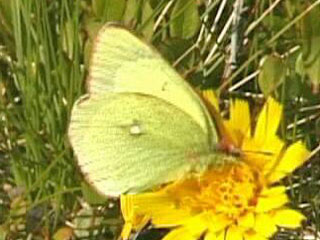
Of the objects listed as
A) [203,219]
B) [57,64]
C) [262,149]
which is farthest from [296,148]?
[57,64]

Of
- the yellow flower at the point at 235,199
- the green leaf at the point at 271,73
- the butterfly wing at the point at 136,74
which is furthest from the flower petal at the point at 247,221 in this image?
the green leaf at the point at 271,73

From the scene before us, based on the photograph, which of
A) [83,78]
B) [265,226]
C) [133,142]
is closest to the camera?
[265,226]

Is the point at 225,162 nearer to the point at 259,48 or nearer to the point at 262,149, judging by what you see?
the point at 262,149

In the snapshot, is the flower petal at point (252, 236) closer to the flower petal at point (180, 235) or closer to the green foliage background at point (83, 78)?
the flower petal at point (180, 235)

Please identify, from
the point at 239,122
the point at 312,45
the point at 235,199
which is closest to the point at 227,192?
the point at 235,199

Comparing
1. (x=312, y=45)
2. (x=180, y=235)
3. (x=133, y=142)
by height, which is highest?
(x=312, y=45)

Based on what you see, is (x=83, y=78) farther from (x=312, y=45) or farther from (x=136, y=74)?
(x=312, y=45)
